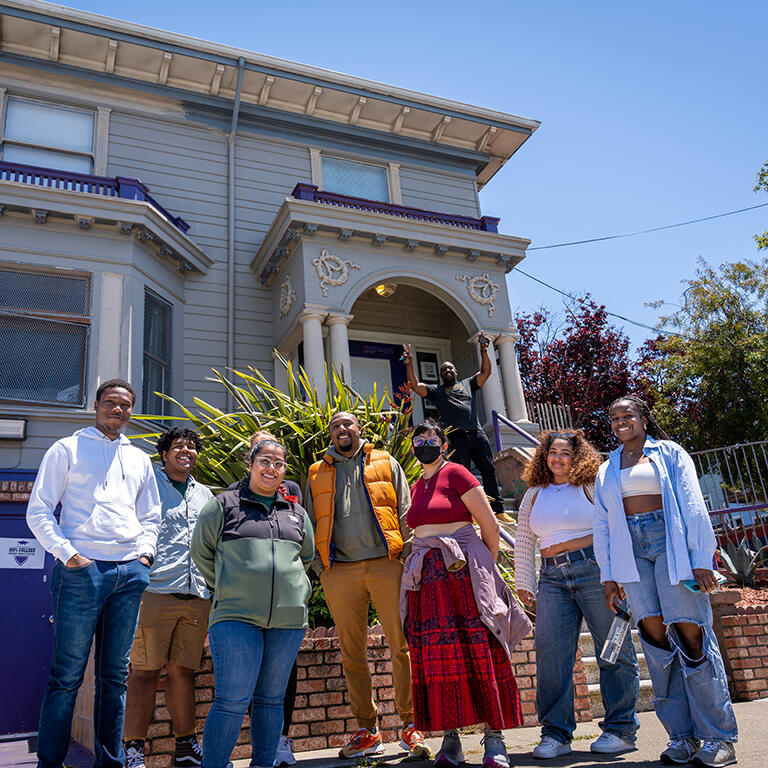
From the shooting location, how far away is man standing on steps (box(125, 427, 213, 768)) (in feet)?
11.7

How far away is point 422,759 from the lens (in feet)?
11.7

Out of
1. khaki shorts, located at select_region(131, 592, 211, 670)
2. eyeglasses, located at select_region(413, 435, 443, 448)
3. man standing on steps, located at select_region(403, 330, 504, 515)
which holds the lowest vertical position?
khaki shorts, located at select_region(131, 592, 211, 670)

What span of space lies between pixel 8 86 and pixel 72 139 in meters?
1.14

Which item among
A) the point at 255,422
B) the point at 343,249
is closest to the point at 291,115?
the point at 343,249

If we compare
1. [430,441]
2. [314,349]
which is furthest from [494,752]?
[314,349]

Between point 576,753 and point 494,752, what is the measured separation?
24.9 inches

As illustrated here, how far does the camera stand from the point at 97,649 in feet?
10.6

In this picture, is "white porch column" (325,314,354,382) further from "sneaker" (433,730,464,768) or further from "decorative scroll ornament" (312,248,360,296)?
"sneaker" (433,730,464,768)

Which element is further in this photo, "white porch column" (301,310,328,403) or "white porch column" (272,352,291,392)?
"white porch column" (272,352,291,392)

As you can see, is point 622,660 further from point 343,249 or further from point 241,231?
point 241,231

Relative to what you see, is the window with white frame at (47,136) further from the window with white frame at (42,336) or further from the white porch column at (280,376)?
the white porch column at (280,376)

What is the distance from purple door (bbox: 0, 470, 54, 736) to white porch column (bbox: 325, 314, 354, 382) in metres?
4.27

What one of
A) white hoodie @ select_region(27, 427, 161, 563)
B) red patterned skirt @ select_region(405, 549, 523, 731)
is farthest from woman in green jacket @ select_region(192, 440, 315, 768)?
red patterned skirt @ select_region(405, 549, 523, 731)

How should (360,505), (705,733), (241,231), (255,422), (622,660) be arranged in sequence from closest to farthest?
(705,733), (622,660), (360,505), (255,422), (241,231)
